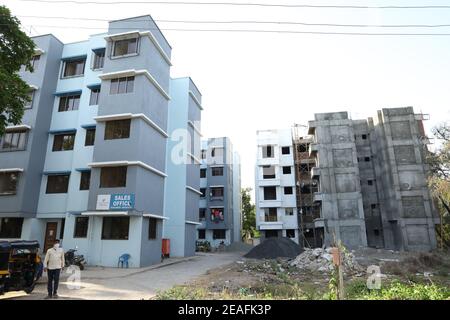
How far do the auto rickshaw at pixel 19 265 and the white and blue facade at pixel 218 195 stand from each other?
98.7 feet

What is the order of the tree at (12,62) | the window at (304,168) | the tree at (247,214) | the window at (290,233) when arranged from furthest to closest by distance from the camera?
the tree at (247,214)
the window at (304,168)
the window at (290,233)
the tree at (12,62)

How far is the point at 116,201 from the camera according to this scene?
17.8 metres

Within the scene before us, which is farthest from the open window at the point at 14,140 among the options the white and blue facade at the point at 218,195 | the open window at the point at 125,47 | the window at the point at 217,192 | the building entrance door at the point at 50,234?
the window at the point at 217,192

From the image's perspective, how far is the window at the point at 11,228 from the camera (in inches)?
803

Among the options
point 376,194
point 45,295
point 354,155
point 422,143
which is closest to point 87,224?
point 45,295

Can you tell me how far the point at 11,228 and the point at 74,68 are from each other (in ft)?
41.3

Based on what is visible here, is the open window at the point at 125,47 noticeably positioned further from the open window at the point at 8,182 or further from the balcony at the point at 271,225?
the balcony at the point at 271,225

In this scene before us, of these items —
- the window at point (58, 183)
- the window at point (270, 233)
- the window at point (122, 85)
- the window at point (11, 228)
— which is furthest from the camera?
the window at point (270, 233)

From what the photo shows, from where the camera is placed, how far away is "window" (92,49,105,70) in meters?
22.2

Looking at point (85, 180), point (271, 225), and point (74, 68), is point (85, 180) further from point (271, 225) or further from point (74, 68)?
point (271, 225)

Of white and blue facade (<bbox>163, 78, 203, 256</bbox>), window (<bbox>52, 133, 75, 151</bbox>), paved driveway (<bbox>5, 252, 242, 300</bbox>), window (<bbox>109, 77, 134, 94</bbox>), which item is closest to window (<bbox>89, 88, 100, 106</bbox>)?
window (<bbox>109, 77, 134, 94</bbox>)

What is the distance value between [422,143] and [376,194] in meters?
7.37

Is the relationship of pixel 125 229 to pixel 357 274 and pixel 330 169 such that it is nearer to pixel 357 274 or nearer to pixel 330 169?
pixel 357 274
